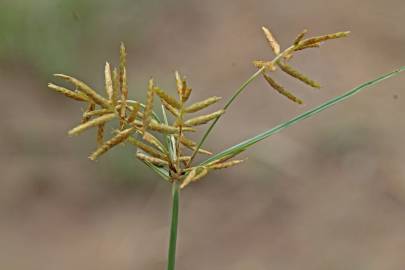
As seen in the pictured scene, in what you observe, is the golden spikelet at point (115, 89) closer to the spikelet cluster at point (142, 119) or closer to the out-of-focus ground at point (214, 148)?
the spikelet cluster at point (142, 119)

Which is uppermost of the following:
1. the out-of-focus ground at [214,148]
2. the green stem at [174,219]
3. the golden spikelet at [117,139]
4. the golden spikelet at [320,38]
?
the out-of-focus ground at [214,148]

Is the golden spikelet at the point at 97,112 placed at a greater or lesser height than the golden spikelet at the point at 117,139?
greater

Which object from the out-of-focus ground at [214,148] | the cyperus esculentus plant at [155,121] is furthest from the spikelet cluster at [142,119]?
the out-of-focus ground at [214,148]

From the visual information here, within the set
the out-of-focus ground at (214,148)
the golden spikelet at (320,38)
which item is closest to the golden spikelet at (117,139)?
the golden spikelet at (320,38)

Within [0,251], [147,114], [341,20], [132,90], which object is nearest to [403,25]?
[341,20]

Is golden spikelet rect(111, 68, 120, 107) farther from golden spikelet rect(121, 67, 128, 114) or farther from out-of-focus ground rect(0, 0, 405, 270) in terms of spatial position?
out-of-focus ground rect(0, 0, 405, 270)

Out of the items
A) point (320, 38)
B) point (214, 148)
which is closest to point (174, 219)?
point (320, 38)

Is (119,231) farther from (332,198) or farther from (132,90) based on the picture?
(332,198)

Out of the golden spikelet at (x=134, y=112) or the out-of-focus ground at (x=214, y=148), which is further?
the out-of-focus ground at (x=214, y=148)
